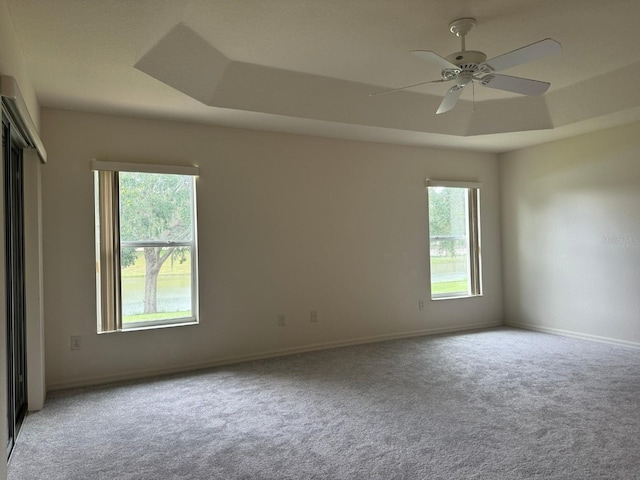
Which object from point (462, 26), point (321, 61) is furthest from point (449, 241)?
point (462, 26)

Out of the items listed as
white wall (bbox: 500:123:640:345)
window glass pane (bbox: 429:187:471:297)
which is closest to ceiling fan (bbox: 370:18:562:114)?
white wall (bbox: 500:123:640:345)

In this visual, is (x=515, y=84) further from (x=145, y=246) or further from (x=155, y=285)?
(x=155, y=285)

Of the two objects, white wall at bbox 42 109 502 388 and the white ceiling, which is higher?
the white ceiling

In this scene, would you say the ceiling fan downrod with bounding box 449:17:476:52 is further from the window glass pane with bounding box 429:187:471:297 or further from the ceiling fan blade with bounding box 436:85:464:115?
the window glass pane with bounding box 429:187:471:297

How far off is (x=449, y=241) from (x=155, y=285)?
3.76 m

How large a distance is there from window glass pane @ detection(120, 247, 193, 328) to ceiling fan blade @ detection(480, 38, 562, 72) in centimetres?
319

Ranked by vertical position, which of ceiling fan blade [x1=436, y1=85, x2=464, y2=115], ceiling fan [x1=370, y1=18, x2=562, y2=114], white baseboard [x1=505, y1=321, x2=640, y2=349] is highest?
ceiling fan [x1=370, y1=18, x2=562, y2=114]

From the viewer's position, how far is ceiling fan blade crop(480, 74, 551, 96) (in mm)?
3078

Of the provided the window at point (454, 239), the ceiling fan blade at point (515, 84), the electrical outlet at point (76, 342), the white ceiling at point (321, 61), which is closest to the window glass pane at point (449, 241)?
the window at point (454, 239)

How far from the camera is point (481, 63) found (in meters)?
2.89

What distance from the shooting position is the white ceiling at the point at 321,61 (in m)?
2.84

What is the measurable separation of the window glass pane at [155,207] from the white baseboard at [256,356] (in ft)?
4.06

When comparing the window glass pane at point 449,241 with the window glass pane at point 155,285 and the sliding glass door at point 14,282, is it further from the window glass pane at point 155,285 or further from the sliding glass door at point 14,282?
the sliding glass door at point 14,282

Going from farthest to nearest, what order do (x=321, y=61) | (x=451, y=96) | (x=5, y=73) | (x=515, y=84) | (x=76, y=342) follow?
(x=76, y=342) → (x=321, y=61) → (x=451, y=96) → (x=515, y=84) → (x=5, y=73)
